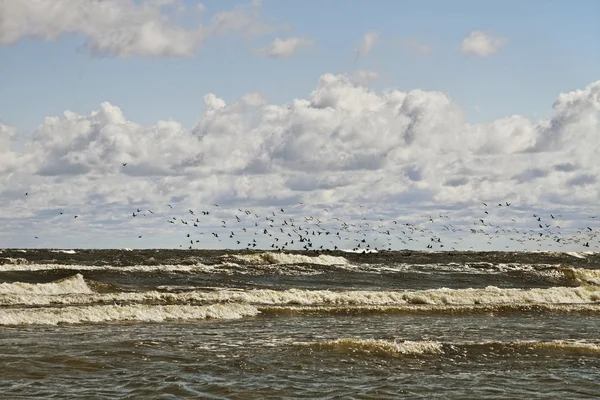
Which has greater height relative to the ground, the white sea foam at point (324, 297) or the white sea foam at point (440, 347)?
the white sea foam at point (324, 297)

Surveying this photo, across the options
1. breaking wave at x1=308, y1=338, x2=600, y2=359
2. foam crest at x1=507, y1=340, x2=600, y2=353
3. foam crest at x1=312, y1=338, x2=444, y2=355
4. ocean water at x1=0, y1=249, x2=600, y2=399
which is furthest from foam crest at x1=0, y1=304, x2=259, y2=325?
foam crest at x1=507, y1=340, x2=600, y2=353

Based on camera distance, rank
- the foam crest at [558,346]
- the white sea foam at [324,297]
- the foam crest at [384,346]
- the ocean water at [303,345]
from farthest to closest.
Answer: the white sea foam at [324,297]
the foam crest at [558,346]
the foam crest at [384,346]
the ocean water at [303,345]

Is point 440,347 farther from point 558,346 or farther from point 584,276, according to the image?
point 584,276

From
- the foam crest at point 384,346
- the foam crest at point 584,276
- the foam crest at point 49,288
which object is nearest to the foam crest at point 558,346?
the foam crest at point 384,346

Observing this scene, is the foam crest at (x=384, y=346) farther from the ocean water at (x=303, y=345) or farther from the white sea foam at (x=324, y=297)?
the white sea foam at (x=324, y=297)

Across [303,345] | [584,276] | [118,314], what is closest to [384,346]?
[303,345]

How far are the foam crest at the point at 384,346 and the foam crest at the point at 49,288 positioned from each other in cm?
2320

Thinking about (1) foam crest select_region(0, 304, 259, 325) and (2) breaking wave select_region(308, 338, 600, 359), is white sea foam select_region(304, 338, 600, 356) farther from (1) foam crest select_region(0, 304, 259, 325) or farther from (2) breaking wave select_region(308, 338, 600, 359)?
(1) foam crest select_region(0, 304, 259, 325)

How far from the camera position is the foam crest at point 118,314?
2845 cm

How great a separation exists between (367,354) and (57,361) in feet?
26.6

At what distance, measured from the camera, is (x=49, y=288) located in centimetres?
4509

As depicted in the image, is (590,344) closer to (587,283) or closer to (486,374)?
(486,374)

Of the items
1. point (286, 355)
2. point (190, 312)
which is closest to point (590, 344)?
point (286, 355)

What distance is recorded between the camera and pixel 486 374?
1878 centimetres
